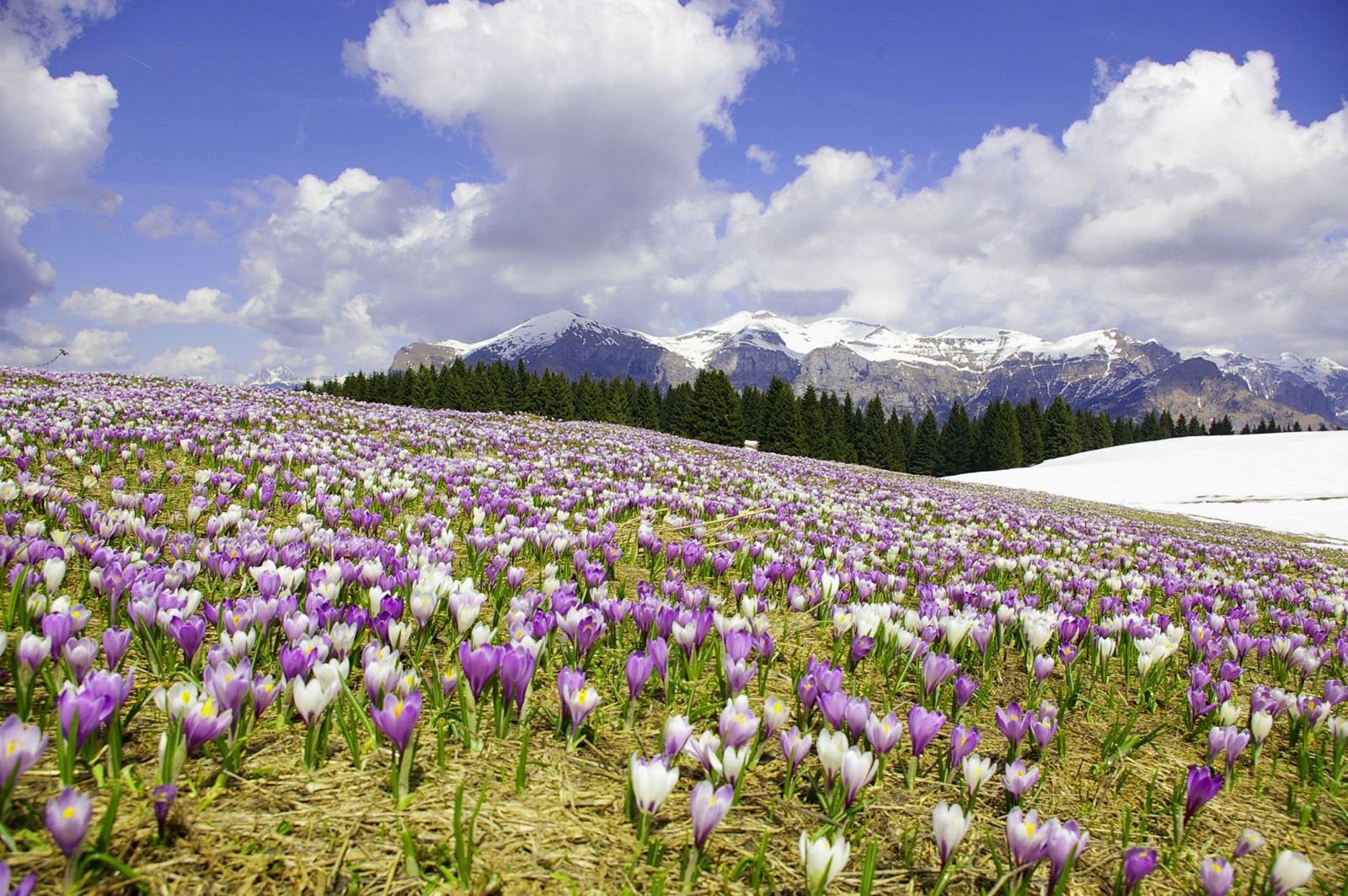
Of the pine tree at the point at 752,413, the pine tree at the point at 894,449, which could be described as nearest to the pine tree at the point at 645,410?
the pine tree at the point at 752,413

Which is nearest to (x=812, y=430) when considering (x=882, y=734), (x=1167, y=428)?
(x=882, y=734)

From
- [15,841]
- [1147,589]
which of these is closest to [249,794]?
[15,841]

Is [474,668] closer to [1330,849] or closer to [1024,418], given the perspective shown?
[1330,849]

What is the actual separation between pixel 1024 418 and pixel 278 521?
9860 cm

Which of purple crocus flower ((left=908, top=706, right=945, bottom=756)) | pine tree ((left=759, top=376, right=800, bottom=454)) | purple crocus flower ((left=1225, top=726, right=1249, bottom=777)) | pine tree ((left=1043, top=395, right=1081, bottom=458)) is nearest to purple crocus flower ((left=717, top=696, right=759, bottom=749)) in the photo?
purple crocus flower ((left=908, top=706, right=945, bottom=756))

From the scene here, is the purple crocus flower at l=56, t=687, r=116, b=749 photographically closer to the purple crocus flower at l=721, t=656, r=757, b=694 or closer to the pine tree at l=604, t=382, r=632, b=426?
the purple crocus flower at l=721, t=656, r=757, b=694

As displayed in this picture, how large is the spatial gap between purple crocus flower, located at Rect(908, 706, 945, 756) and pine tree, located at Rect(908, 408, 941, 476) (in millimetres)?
90883

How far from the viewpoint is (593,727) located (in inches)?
108

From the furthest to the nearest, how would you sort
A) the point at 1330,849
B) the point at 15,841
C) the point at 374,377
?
the point at 374,377
the point at 1330,849
the point at 15,841

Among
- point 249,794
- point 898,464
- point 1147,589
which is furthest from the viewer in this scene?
point 898,464

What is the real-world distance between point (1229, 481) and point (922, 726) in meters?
50.9

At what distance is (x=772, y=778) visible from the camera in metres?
2.60

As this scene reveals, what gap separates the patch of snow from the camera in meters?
30.0

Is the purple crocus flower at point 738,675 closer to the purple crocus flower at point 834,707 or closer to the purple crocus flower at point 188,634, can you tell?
the purple crocus flower at point 834,707
